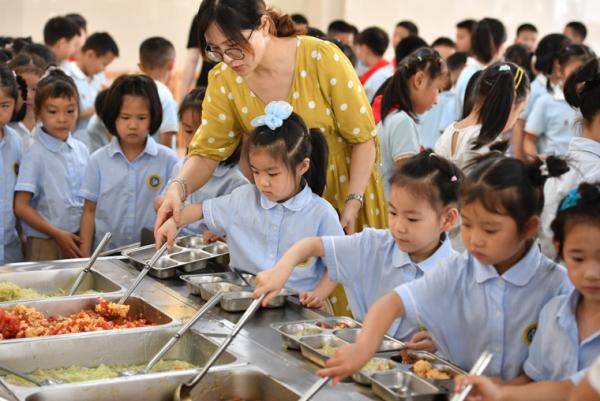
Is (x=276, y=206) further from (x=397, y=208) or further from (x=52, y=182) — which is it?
(x=52, y=182)

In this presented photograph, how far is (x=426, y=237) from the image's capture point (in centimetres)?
189

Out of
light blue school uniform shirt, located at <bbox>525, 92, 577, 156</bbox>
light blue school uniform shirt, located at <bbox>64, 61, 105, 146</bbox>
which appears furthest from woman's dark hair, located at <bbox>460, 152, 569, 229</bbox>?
light blue school uniform shirt, located at <bbox>64, 61, 105, 146</bbox>

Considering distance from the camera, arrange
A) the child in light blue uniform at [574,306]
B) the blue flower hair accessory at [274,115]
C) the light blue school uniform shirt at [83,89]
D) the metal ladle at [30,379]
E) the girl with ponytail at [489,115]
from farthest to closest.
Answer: the light blue school uniform shirt at [83,89], the girl with ponytail at [489,115], the blue flower hair accessory at [274,115], the metal ladle at [30,379], the child in light blue uniform at [574,306]

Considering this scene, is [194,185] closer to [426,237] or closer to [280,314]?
[280,314]

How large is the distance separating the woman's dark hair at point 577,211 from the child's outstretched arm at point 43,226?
2.07 metres

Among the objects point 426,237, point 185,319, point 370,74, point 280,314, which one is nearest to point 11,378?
point 185,319

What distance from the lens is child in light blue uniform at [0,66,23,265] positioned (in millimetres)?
3119

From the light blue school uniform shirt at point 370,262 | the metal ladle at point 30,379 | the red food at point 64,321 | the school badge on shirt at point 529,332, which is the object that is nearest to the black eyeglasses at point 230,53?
the light blue school uniform shirt at point 370,262

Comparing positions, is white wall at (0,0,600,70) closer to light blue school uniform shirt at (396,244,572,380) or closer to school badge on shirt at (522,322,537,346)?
light blue school uniform shirt at (396,244,572,380)

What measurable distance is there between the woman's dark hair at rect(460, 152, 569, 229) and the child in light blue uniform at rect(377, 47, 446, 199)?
180 cm

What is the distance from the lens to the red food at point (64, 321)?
6.32ft

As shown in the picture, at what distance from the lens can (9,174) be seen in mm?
3234

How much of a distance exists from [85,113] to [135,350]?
319 centimetres

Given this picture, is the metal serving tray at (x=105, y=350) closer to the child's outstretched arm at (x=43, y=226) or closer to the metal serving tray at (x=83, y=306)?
the metal serving tray at (x=83, y=306)
